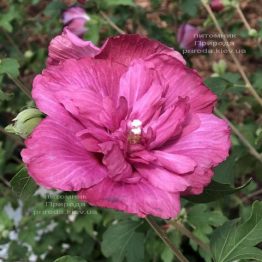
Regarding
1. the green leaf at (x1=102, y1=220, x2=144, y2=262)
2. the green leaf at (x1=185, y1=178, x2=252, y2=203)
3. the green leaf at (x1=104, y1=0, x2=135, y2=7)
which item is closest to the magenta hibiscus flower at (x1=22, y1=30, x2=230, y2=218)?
the green leaf at (x1=185, y1=178, x2=252, y2=203)

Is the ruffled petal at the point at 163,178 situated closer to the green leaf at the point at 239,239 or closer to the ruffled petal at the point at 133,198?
the ruffled petal at the point at 133,198

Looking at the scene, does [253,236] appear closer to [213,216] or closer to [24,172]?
[24,172]

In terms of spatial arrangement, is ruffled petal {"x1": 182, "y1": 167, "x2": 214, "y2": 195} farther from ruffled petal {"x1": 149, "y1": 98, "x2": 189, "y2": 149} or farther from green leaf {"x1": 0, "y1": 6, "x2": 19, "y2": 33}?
green leaf {"x1": 0, "y1": 6, "x2": 19, "y2": 33}

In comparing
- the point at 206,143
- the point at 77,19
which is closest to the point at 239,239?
the point at 206,143

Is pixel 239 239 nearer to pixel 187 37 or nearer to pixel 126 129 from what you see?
pixel 126 129

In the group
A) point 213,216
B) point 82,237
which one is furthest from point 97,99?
point 82,237

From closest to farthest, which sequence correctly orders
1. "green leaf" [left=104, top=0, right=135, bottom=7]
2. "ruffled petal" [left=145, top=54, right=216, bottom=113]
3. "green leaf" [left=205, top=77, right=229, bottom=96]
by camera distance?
"ruffled petal" [left=145, top=54, right=216, bottom=113] < "green leaf" [left=205, top=77, right=229, bottom=96] < "green leaf" [left=104, top=0, right=135, bottom=7]
